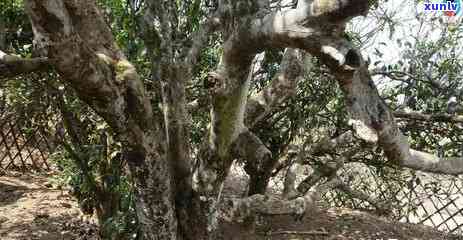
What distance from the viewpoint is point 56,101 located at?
11.7ft

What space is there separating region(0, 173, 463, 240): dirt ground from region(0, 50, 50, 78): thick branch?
2625mm

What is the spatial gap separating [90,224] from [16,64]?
2.87 m

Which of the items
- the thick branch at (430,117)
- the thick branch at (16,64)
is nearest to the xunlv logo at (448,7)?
the thick branch at (430,117)

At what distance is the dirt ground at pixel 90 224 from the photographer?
14.0 ft

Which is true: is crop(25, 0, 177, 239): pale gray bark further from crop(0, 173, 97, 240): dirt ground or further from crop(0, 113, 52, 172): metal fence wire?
crop(0, 113, 52, 172): metal fence wire

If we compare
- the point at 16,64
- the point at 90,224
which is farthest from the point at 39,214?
the point at 16,64

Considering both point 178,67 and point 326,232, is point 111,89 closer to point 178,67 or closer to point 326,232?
point 178,67

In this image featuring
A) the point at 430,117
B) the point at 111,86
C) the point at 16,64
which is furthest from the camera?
the point at 430,117

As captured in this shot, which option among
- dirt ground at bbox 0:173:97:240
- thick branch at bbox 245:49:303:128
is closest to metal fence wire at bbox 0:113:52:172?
dirt ground at bbox 0:173:97:240

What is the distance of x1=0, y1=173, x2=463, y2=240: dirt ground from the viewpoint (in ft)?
14.0

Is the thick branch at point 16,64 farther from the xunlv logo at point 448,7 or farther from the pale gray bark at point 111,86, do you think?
the xunlv logo at point 448,7

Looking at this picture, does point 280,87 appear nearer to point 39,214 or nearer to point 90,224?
point 90,224

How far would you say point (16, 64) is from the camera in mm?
1916

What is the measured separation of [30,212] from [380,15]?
13.4 feet
